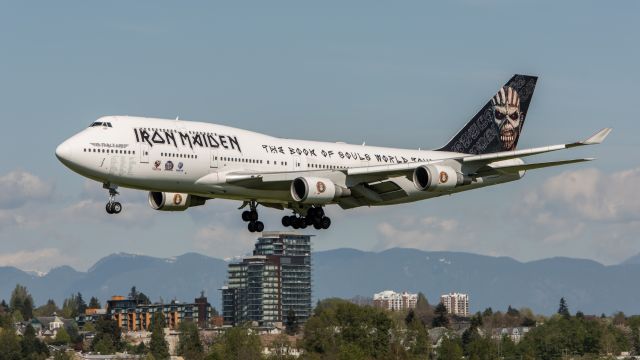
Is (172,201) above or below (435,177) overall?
below

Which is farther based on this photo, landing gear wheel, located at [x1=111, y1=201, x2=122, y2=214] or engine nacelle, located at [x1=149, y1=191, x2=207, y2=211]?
engine nacelle, located at [x1=149, y1=191, x2=207, y2=211]

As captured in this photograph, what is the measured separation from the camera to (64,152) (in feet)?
215

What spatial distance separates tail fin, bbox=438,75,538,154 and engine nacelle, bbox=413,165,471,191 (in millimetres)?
12564

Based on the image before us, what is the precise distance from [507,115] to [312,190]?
2193 cm

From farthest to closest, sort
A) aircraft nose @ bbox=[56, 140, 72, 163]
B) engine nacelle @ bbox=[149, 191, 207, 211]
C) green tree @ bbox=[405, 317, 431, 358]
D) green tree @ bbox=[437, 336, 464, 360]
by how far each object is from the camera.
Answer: green tree @ bbox=[405, 317, 431, 358] → green tree @ bbox=[437, 336, 464, 360] → engine nacelle @ bbox=[149, 191, 207, 211] → aircraft nose @ bbox=[56, 140, 72, 163]

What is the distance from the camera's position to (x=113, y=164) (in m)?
66.2

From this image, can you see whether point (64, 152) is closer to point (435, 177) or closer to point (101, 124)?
point (101, 124)

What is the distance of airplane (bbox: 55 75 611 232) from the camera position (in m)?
66.6

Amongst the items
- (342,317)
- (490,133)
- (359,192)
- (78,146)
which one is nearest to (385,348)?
(342,317)

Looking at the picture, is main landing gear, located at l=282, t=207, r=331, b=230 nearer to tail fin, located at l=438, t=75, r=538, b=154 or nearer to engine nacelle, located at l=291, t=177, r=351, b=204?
engine nacelle, located at l=291, t=177, r=351, b=204

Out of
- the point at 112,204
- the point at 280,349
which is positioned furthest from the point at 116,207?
the point at 280,349

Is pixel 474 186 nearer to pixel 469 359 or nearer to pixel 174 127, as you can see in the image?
pixel 174 127

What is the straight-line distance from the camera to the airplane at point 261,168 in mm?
66562

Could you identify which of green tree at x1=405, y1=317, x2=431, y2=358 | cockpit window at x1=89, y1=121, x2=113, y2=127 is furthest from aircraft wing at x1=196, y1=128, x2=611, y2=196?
green tree at x1=405, y1=317, x2=431, y2=358
